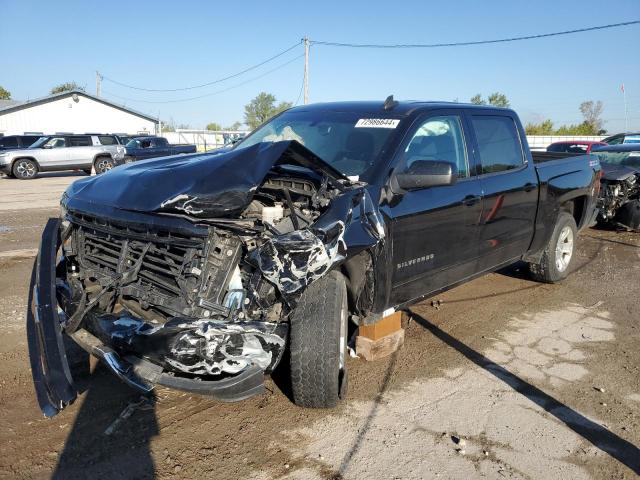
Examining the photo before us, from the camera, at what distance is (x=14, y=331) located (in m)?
4.48

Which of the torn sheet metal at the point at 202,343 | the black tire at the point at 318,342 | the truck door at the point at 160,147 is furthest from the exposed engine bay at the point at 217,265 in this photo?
the truck door at the point at 160,147

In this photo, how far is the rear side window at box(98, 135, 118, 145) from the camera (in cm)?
2330

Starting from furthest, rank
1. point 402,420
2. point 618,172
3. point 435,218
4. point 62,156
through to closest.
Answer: point 62,156
point 618,172
point 435,218
point 402,420

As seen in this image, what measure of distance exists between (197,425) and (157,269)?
3.14 ft

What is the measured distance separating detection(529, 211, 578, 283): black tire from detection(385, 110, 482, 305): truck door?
1865mm

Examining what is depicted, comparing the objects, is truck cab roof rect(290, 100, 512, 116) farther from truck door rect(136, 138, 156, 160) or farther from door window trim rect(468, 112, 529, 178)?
truck door rect(136, 138, 156, 160)

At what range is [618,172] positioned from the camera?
931 centimetres

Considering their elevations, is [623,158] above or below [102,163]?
above

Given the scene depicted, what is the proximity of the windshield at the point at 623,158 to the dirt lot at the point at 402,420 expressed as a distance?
654 centimetres

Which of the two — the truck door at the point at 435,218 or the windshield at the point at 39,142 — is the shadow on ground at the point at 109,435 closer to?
the truck door at the point at 435,218

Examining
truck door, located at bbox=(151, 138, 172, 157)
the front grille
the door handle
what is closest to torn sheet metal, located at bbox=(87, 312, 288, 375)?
the front grille

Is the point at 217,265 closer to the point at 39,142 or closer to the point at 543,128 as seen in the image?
the point at 39,142

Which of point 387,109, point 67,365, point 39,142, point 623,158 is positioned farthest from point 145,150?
point 67,365

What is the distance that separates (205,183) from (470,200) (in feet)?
7.24
